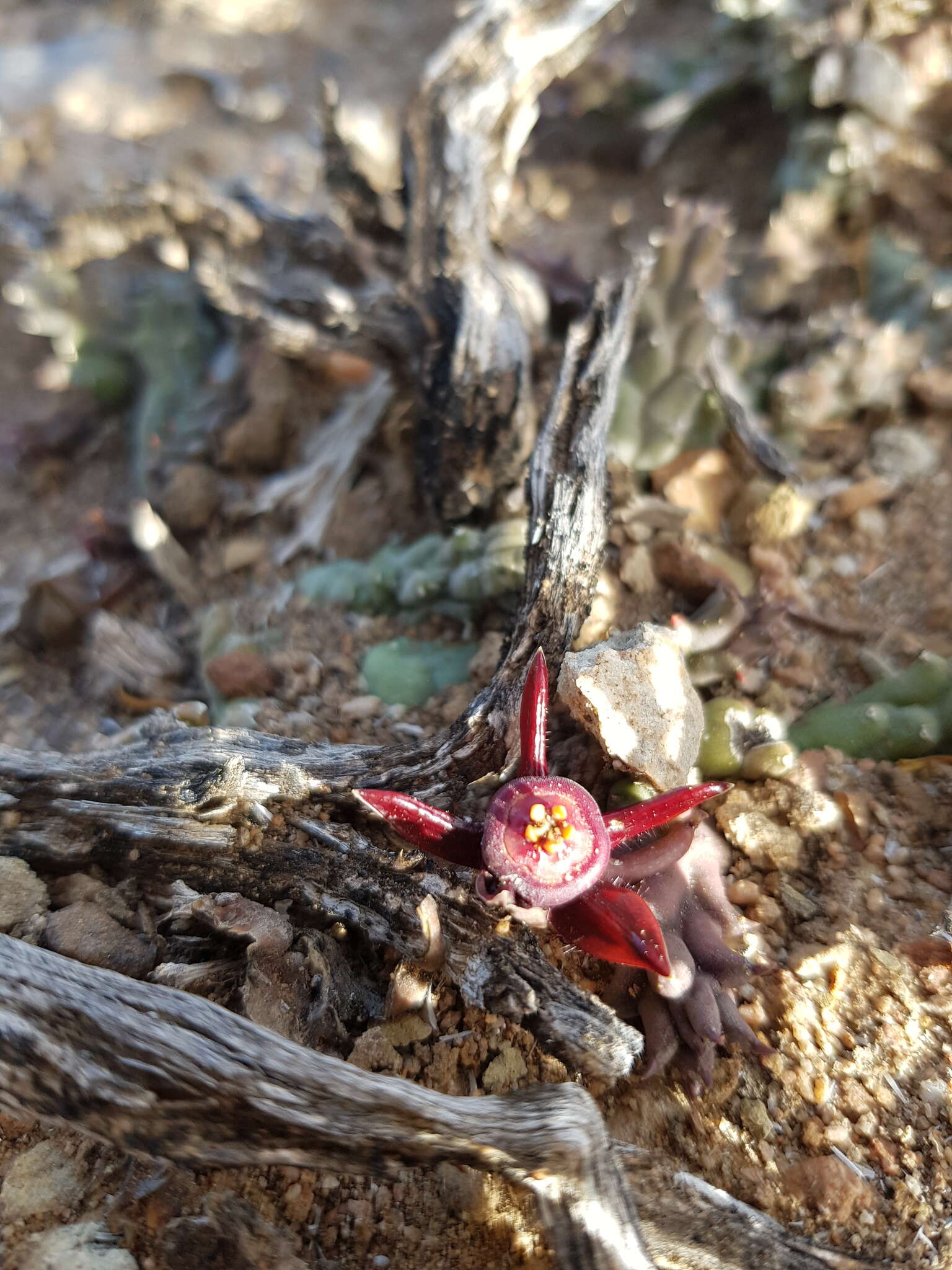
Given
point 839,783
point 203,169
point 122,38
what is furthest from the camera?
point 122,38

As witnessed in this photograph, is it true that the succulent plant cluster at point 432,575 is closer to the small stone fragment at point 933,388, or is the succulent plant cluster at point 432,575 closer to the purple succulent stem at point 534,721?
the purple succulent stem at point 534,721

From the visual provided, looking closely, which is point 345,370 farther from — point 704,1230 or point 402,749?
point 704,1230

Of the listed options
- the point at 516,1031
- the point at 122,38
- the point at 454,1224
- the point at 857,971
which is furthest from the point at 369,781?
the point at 122,38

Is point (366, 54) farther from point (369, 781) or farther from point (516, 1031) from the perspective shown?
point (516, 1031)

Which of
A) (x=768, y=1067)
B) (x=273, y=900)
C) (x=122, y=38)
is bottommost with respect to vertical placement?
(x=273, y=900)

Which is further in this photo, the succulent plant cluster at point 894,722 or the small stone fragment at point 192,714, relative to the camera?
the small stone fragment at point 192,714

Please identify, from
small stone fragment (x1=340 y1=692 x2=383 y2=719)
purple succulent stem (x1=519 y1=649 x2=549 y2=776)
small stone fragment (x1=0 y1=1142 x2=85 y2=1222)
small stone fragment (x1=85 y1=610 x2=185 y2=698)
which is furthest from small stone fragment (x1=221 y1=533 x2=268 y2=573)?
small stone fragment (x1=0 y1=1142 x2=85 y2=1222)

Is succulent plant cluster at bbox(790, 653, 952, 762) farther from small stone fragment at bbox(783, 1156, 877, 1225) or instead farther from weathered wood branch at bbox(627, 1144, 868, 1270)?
weathered wood branch at bbox(627, 1144, 868, 1270)

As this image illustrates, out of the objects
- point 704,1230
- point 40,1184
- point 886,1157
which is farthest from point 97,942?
point 886,1157

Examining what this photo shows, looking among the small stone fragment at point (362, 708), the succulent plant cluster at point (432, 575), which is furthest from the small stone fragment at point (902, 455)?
the small stone fragment at point (362, 708)
